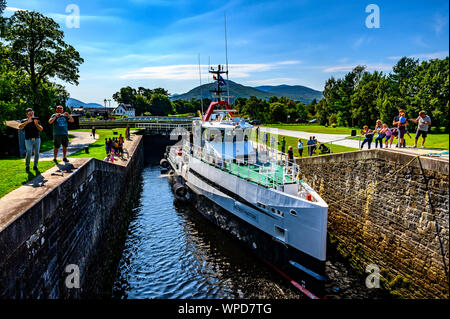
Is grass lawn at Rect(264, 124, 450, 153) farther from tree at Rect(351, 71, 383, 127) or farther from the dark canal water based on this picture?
the dark canal water

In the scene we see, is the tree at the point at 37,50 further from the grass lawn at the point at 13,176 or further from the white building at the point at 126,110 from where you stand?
the white building at the point at 126,110

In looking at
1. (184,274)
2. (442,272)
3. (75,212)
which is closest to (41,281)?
(75,212)

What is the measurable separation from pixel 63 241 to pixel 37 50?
29243 millimetres

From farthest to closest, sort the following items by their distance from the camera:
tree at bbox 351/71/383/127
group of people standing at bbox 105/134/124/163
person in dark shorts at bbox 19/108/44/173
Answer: tree at bbox 351/71/383/127, group of people standing at bbox 105/134/124/163, person in dark shorts at bbox 19/108/44/173

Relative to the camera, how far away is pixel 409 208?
10.7m

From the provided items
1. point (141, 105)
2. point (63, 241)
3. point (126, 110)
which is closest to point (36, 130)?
point (63, 241)

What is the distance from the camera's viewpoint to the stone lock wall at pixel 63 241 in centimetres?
551

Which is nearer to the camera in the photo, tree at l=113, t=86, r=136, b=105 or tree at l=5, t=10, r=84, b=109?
tree at l=5, t=10, r=84, b=109

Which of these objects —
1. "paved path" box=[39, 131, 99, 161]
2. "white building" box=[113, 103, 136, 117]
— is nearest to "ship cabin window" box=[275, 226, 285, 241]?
"paved path" box=[39, 131, 99, 161]

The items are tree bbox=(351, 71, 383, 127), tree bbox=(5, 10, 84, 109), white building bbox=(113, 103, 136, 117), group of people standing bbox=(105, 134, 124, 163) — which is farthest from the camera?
white building bbox=(113, 103, 136, 117)

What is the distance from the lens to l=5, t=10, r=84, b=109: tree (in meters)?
27.5

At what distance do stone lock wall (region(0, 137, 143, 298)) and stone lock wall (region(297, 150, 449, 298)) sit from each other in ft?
36.7

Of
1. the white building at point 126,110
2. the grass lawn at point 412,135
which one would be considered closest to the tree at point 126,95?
the white building at point 126,110
